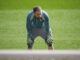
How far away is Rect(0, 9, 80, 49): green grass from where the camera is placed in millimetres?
9773

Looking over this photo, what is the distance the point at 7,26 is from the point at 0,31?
2.44 feet

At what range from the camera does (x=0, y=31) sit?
37.4ft

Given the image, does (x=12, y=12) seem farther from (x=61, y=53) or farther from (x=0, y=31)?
(x=61, y=53)

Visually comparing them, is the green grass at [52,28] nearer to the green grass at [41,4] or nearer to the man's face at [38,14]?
the green grass at [41,4]

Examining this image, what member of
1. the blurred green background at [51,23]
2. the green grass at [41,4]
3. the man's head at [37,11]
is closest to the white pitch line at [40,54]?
the man's head at [37,11]

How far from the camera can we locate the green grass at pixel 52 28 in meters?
9.77

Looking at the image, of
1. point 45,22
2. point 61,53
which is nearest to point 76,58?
point 61,53

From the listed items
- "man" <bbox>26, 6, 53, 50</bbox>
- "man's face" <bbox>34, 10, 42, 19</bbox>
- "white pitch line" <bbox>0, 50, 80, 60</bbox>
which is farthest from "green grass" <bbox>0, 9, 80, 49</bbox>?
"white pitch line" <bbox>0, 50, 80, 60</bbox>

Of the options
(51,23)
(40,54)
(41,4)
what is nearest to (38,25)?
(40,54)

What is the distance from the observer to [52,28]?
38.9 feet

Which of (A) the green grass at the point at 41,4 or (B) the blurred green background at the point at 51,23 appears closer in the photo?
(B) the blurred green background at the point at 51,23

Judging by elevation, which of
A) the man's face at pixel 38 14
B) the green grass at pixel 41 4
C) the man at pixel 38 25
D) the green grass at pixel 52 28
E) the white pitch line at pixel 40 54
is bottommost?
the green grass at pixel 52 28

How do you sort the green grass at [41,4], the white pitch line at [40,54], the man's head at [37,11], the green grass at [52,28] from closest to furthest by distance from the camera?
1. the white pitch line at [40,54]
2. the man's head at [37,11]
3. the green grass at [52,28]
4. the green grass at [41,4]

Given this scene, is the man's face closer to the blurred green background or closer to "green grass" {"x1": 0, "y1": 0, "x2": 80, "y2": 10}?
the blurred green background
